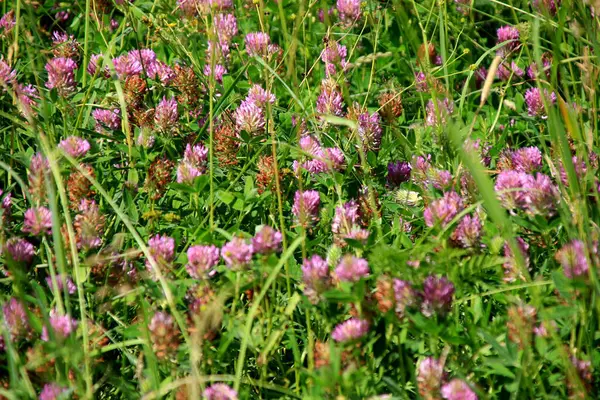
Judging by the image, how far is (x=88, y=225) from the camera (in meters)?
2.11

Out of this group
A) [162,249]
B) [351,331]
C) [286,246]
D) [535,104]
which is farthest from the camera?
[535,104]

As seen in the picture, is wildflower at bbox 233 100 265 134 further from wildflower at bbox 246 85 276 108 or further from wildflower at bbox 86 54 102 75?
wildflower at bbox 86 54 102 75

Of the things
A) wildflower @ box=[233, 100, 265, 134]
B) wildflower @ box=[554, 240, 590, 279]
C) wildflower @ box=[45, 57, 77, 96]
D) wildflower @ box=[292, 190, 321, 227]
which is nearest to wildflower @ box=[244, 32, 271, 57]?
wildflower @ box=[233, 100, 265, 134]

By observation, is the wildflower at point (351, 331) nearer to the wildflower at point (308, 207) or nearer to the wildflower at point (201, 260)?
the wildflower at point (201, 260)

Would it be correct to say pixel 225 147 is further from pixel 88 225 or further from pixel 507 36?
pixel 507 36

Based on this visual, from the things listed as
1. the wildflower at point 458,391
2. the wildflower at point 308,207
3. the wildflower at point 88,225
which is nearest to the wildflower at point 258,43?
the wildflower at point 308,207

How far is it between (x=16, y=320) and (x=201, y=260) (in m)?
0.41

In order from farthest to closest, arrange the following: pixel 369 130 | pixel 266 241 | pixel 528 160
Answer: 1. pixel 369 130
2. pixel 528 160
3. pixel 266 241

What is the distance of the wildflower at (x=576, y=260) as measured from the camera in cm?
182

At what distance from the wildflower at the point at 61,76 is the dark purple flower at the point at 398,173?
3.27 feet

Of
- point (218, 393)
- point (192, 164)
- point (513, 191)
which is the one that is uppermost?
point (513, 191)

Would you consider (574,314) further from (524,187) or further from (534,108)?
(534,108)

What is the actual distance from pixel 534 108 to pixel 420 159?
0.53 metres

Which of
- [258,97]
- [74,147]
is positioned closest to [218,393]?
[74,147]
